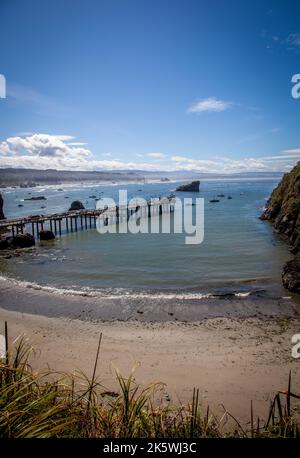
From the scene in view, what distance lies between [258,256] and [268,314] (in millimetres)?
11005

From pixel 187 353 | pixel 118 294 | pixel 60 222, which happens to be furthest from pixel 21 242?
pixel 187 353

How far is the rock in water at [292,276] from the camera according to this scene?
54.4 feet

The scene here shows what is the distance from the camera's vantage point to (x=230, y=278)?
19.4 metres

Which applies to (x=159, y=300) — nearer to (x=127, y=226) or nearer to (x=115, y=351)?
(x=115, y=351)

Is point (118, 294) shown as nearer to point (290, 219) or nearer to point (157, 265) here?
point (157, 265)

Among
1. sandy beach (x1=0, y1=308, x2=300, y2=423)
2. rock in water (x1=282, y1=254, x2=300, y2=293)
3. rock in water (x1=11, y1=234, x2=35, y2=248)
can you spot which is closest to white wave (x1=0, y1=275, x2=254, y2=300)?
rock in water (x1=282, y1=254, x2=300, y2=293)

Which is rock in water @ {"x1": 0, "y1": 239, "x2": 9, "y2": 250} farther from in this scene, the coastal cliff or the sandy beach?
the coastal cliff

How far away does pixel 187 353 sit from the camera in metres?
11.0

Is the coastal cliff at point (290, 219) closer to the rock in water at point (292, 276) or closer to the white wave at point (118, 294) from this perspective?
the rock in water at point (292, 276)

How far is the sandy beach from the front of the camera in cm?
878

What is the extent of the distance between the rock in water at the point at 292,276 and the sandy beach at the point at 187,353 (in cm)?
369

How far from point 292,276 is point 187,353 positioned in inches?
367

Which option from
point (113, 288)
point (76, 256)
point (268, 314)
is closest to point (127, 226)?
point (76, 256)

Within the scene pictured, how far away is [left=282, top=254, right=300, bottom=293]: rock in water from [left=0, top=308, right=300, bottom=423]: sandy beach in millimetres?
3693
